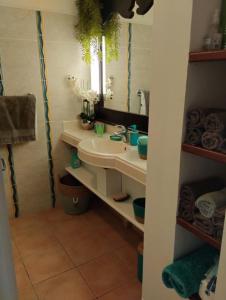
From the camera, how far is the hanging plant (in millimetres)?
2162

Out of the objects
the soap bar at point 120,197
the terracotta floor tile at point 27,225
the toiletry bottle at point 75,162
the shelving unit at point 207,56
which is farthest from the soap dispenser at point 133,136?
the terracotta floor tile at point 27,225

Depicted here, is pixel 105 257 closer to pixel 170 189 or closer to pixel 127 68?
pixel 170 189

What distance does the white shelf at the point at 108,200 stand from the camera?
5.61ft

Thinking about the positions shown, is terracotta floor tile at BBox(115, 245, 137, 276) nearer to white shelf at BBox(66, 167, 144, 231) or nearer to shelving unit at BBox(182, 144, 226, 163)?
white shelf at BBox(66, 167, 144, 231)

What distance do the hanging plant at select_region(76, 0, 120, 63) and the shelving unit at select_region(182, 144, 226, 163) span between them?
1515 mm

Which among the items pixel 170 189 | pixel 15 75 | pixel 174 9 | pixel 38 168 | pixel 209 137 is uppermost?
pixel 174 9

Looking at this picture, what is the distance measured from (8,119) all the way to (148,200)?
1.50m

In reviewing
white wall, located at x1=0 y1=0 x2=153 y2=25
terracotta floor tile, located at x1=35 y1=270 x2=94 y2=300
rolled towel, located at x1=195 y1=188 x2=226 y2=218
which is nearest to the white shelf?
terracotta floor tile, located at x1=35 y1=270 x2=94 y2=300

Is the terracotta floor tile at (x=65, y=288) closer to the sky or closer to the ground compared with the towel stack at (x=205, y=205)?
closer to the ground

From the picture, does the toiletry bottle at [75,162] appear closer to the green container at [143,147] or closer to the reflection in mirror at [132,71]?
the reflection in mirror at [132,71]

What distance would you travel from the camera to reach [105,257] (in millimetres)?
1962

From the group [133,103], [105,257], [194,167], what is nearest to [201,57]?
[194,167]

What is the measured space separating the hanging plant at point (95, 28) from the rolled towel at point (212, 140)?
154cm

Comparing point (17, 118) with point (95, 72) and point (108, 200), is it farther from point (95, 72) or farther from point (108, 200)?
point (108, 200)
